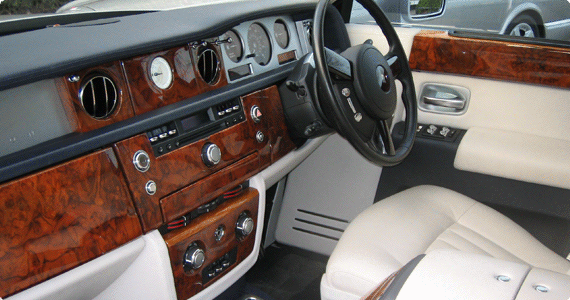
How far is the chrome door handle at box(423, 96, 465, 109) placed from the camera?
2121 mm

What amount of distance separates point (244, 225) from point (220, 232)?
0.10m

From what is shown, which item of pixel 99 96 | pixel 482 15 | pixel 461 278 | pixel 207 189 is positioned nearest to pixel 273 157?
pixel 207 189

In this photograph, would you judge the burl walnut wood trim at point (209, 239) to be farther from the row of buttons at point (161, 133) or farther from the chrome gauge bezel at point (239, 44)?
the chrome gauge bezel at point (239, 44)

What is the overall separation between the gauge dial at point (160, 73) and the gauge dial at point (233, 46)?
0.88 feet

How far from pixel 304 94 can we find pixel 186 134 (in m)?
0.46

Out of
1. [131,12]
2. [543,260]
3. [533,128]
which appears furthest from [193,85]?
[533,128]

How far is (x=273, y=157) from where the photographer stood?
1.77 metres

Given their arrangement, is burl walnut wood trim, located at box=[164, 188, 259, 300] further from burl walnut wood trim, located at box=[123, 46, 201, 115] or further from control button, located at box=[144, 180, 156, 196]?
burl walnut wood trim, located at box=[123, 46, 201, 115]

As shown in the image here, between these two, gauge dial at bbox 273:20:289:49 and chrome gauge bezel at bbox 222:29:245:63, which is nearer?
chrome gauge bezel at bbox 222:29:245:63

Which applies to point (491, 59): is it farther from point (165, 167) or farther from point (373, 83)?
point (165, 167)

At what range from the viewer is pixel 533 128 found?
1.98 metres

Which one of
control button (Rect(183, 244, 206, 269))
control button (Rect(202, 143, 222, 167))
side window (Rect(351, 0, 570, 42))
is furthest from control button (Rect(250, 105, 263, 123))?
side window (Rect(351, 0, 570, 42))

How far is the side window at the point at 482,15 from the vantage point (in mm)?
2250

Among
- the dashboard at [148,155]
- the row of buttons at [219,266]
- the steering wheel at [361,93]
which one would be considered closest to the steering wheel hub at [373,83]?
the steering wheel at [361,93]
